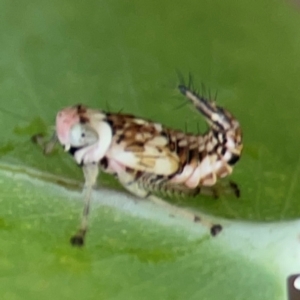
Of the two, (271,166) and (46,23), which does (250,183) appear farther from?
(46,23)

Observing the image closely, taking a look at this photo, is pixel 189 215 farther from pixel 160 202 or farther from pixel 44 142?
pixel 44 142

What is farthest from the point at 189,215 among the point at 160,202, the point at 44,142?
the point at 44,142

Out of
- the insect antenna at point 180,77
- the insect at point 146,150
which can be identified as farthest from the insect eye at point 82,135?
the insect antenna at point 180,77

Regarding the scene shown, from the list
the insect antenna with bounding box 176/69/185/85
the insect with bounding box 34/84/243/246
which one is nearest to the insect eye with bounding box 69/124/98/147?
the insect with bounding box 34/84/243/246

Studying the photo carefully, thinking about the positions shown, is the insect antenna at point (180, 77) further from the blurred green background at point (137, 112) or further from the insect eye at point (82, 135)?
the insect eye at point (82, 135)
